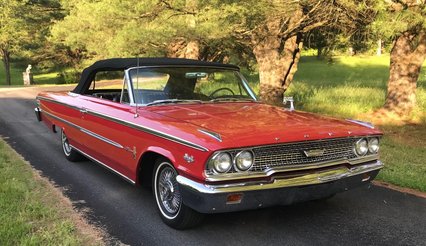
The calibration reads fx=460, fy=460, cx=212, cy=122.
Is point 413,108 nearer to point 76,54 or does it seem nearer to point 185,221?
point 185,221

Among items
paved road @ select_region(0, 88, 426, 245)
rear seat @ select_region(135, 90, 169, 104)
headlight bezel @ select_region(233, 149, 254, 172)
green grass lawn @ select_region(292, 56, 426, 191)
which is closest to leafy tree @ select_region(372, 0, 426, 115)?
green grass lawn @ select_region(292, 56, 426, 191)

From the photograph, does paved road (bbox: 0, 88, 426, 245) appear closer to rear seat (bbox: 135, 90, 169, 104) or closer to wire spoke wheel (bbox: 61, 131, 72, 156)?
wire spoke wheel (bbox: 61, 131, 72, 156)

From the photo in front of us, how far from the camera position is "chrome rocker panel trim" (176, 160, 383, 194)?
12.2ft

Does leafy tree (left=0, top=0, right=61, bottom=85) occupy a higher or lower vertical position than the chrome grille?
higher

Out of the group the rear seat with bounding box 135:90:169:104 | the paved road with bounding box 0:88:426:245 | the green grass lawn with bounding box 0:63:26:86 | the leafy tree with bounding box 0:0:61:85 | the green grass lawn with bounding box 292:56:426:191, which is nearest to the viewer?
the paved road with bounding box 0:88:426:245

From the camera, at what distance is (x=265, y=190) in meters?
3.81

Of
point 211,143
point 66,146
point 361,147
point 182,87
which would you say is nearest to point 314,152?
point 361,147

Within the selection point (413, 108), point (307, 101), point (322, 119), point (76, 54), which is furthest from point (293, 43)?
point (76, 54)

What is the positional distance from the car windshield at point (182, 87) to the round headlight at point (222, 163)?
1509mm

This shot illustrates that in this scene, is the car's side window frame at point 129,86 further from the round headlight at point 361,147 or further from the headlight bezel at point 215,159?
the round headlight at point 361,147

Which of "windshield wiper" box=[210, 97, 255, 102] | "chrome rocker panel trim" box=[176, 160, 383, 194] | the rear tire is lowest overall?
the rear tire

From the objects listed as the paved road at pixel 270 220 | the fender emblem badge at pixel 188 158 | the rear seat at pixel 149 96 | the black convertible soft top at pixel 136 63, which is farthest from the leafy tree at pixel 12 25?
the fender emblem badge at pixel 188 158

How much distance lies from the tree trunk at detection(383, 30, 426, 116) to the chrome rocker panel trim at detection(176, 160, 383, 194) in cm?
739

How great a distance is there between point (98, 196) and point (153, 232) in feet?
4.55
